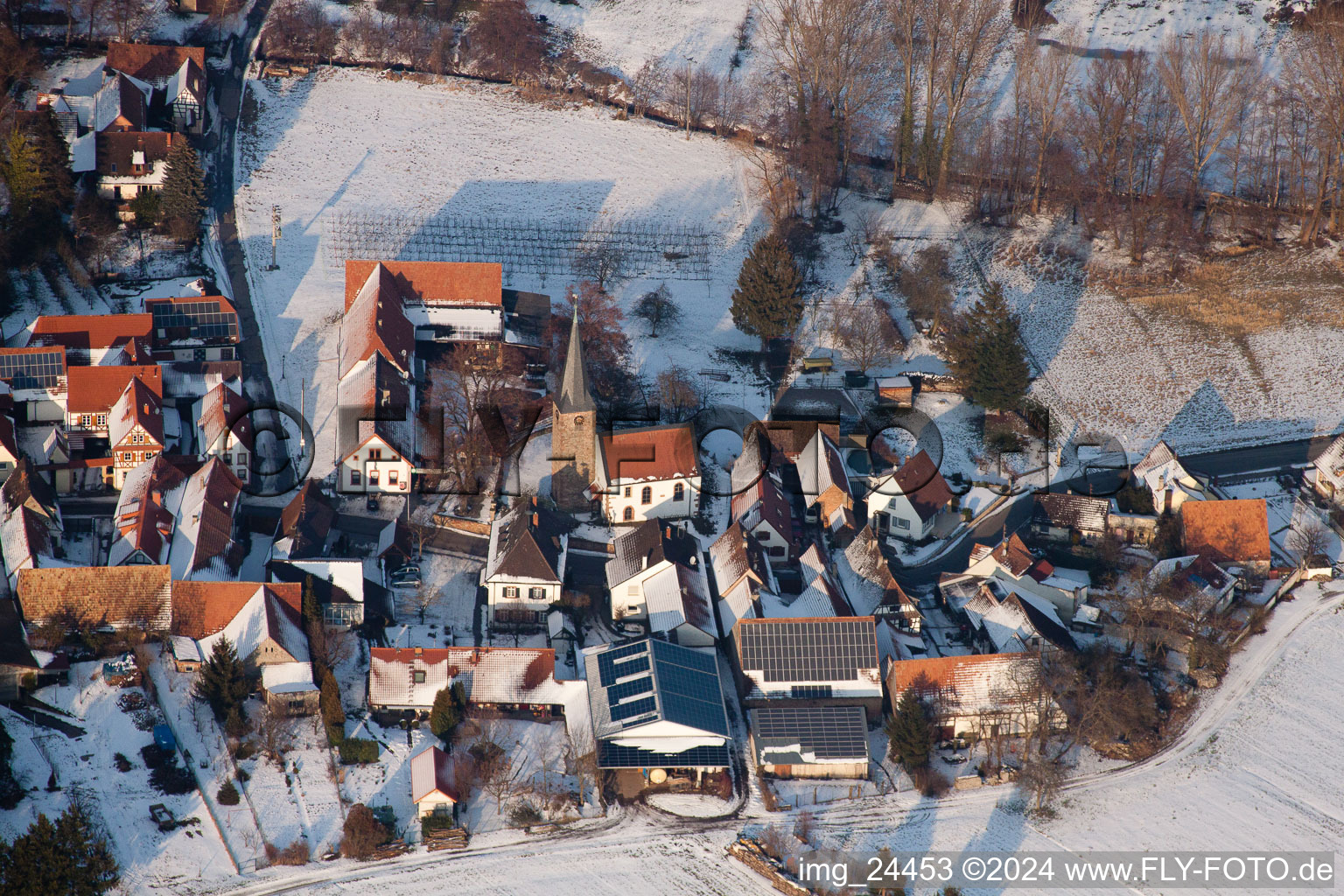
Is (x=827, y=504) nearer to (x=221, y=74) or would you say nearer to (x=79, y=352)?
(x=79, y=352)

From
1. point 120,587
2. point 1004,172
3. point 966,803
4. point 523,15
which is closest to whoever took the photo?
point 966,803

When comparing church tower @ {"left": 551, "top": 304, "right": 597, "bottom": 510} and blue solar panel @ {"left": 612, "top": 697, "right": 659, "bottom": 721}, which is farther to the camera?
church tower @ {"left": 551, "top": 304, "right": 597, "bottom": 510}

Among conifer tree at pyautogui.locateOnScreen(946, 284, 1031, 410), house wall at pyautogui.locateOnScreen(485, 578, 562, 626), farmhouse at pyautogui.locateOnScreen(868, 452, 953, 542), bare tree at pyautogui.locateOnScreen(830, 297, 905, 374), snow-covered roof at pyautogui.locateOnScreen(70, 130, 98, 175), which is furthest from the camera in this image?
snow-covered roof at pyautogui.locateOnScreen(70, 130, 98, 175)

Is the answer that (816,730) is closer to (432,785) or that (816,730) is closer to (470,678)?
(470,678)

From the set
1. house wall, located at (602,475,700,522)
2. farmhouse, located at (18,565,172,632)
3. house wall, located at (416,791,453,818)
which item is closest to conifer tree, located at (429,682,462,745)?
house wall, located at (416,791,453,818)

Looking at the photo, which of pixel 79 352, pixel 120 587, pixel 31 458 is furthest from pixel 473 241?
pixel 120 587

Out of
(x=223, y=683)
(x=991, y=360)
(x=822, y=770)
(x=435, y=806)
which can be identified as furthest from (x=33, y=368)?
(x=991, y=360)

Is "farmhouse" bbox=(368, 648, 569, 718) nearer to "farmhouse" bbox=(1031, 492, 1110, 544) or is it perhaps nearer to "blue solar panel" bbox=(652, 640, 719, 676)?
"blue solar panel" bbox=(652, 640, 719, 676)

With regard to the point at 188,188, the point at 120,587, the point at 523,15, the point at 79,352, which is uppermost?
the point at 523,15
